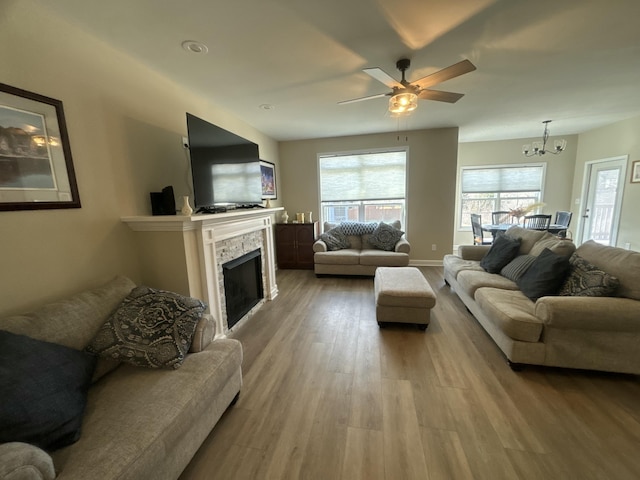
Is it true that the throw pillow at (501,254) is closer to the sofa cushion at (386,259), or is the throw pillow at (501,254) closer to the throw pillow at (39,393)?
the sofa cushion at (386,259)

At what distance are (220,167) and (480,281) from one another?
10.0 ft

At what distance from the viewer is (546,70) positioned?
101 inches

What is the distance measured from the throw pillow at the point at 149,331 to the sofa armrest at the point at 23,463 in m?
0.56

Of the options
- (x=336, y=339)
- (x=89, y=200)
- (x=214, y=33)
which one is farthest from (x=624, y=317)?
(x=89, y=200)

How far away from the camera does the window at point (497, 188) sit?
6.01 m

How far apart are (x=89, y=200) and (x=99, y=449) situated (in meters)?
1.67

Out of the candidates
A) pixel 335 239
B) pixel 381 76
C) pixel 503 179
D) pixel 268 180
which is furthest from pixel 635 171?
pixel 268 180

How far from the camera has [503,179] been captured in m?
6.14

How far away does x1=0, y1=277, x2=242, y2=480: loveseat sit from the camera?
0.94 m

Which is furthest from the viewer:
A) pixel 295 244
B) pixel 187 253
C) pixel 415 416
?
pixel 295 244

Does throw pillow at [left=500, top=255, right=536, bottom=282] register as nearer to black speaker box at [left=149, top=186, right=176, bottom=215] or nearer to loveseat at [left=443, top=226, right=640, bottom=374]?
loveseat at [left=443, top=226, right=640, bottom=374]

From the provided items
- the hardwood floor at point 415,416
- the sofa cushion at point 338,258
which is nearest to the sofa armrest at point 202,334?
the hardwood floor at point 415,416

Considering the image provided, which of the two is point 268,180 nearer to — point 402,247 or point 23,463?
point 402,247

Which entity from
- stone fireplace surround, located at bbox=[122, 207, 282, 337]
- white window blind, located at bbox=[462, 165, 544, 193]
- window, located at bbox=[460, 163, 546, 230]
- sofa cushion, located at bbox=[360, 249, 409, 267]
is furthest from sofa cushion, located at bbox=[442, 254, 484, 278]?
white window blind, located at bbox=[462, 165, 544, 193]
